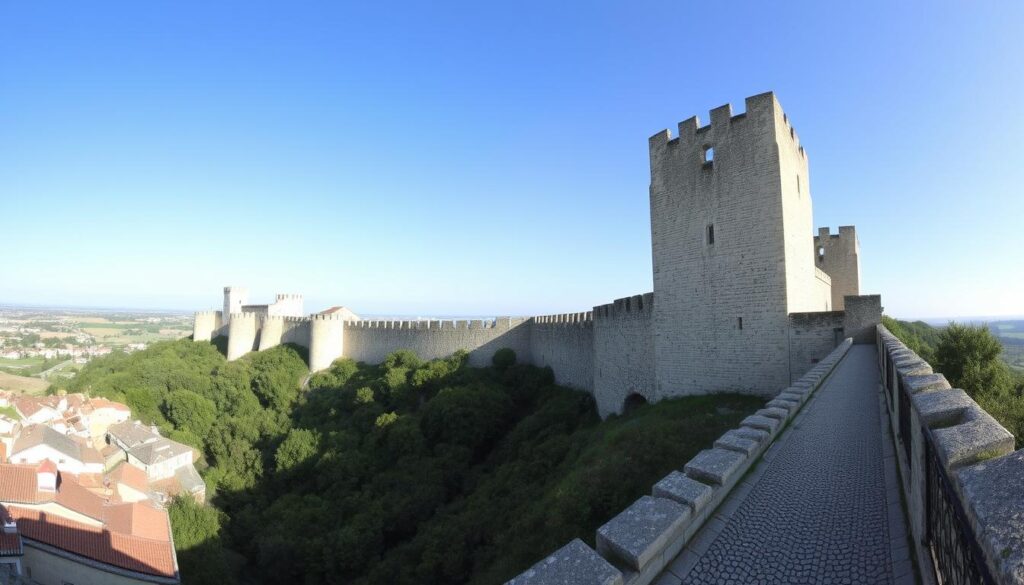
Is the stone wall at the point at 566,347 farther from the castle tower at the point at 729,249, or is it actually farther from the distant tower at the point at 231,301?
the distant tower at the point at 231,301

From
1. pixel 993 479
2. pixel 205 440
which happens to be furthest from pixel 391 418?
pixel 993 479

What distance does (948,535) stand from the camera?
1.91 metres

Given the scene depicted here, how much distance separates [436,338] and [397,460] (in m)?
10.2

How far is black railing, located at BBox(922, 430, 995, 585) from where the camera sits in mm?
1507

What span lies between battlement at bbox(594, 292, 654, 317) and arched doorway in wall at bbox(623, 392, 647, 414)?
2.71 metres

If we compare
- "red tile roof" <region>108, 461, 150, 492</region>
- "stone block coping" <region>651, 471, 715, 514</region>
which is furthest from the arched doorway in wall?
"red tile roof" <region>108, 461, 150, 492</region>

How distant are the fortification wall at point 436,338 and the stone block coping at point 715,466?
21.7m

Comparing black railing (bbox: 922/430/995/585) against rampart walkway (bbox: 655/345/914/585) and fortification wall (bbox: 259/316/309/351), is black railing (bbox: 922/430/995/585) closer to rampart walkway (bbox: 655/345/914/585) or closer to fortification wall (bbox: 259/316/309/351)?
rampart walkway (bbox: 655/345/914/585)

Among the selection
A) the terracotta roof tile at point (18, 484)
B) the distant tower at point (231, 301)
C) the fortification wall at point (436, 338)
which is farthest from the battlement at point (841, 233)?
the distant tower at point (231, 301)

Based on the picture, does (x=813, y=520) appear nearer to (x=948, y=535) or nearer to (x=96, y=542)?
(x=948, y=535)

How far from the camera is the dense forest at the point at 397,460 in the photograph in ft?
29.2

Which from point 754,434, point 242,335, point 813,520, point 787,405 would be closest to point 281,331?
point 242,335

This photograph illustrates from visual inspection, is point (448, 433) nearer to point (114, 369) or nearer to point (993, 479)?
point (993, 479)

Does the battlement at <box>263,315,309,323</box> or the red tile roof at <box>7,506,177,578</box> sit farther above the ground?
the battlement at <box>263,315,309,323</box>
